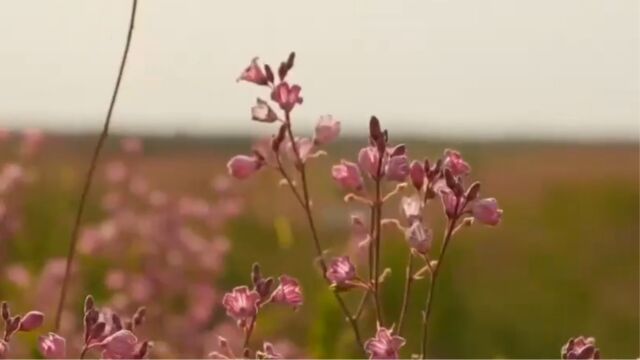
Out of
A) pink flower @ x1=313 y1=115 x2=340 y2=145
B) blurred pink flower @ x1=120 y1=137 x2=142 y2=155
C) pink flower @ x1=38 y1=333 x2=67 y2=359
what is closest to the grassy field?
blurred pink flower @ x1=120 y1=137 x2=142 y2=155

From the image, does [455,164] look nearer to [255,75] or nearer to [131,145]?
[255,75]

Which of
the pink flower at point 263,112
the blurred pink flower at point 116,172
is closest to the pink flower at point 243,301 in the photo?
the pink flower at point 263,112

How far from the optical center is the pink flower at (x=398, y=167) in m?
0.61

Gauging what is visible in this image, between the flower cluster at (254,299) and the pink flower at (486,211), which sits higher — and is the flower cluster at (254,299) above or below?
below

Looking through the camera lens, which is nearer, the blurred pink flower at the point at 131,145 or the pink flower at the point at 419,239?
the pink flower at the point at 419,239

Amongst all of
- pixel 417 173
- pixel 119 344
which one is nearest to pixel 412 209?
pixel 417 173

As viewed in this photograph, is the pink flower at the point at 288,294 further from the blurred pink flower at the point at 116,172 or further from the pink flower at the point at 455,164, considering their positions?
the blurred pink flower at the point at 116,172

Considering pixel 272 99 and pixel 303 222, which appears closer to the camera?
pixel 272 99

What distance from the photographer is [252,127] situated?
923mm

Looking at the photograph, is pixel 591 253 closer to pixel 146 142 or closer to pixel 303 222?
pixel 303 222

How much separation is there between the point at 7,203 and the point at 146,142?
0.15 metres

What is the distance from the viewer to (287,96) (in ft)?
2.15

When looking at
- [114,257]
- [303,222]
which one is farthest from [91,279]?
[303,222]

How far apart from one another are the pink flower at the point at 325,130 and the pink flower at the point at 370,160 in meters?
0.06
